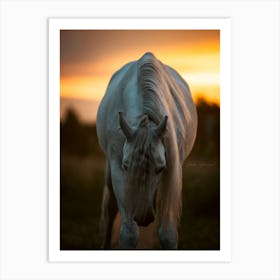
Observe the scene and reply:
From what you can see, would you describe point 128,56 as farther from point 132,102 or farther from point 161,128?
point 161,128

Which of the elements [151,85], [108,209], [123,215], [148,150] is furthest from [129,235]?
[151,85]

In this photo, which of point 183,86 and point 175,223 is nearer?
point 175,223

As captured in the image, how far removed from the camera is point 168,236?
6.00 meters

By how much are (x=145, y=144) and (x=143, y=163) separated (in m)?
0.10

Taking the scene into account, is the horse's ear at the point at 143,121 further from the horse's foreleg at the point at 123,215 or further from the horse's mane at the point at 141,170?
the horse's foreleg at the point at 123,215
